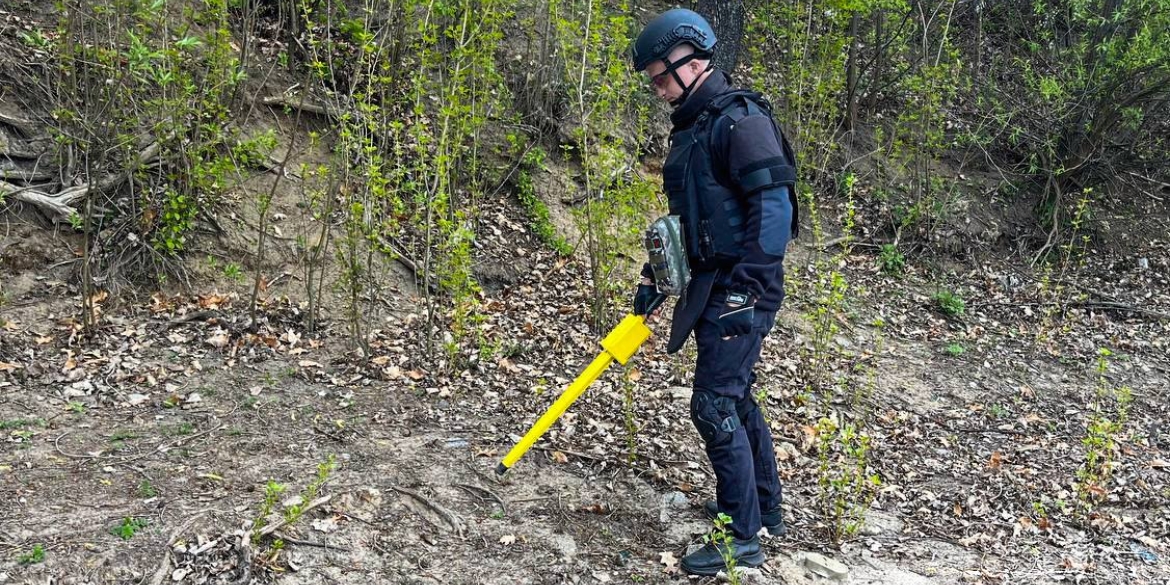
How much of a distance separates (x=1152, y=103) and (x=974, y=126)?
167cm

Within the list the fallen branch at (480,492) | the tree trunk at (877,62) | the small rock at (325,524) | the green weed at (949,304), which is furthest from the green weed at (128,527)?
the tree trunk at (877,62)

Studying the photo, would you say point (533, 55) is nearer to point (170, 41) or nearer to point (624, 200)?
point (624, 200)

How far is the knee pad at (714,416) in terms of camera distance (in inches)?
149

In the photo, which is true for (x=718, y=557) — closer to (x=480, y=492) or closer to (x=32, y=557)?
(x=480, y=492)

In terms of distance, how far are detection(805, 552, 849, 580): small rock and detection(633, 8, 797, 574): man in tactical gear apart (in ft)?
0.87

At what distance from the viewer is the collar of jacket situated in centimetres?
375

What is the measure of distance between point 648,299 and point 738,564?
1.21 m

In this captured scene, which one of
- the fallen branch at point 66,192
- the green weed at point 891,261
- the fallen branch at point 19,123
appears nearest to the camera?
the fallen branch at point 66,192

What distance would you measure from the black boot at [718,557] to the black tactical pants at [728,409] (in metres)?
0.04

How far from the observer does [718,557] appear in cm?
386

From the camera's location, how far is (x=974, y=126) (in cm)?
995

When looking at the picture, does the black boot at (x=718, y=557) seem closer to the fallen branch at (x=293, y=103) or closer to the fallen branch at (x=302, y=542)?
the fallen branch at (x=302, y=542)

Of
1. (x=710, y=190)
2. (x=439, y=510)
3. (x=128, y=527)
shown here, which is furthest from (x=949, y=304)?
(x=128, y=527)

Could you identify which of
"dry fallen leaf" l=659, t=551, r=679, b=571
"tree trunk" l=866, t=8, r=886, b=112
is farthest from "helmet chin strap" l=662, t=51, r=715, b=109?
"tree trunk" l=866, t=8, r=886, b=112
